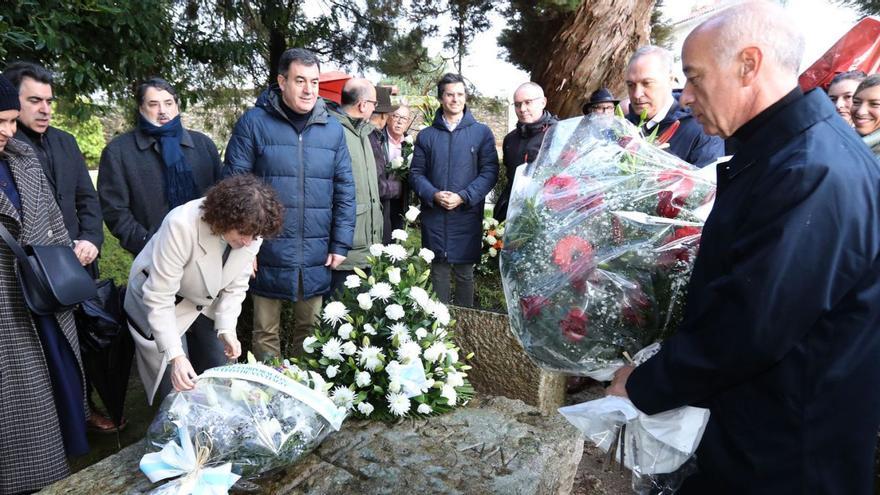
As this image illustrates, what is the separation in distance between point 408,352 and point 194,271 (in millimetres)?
943

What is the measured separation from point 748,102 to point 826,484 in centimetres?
78

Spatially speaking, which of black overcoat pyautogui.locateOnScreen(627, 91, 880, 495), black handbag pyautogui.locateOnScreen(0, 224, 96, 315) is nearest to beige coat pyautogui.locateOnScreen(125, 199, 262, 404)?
black handbag pyautogui.locateOnScreen(0, 224, 96, 315)

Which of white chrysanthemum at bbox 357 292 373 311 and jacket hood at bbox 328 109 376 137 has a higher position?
jacket hood at bbox 328 109 376 137

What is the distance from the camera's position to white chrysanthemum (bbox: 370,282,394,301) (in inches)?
96.4

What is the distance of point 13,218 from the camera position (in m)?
2.26

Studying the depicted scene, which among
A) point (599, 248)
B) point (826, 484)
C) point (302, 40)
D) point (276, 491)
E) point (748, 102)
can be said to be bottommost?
point (276, 491)

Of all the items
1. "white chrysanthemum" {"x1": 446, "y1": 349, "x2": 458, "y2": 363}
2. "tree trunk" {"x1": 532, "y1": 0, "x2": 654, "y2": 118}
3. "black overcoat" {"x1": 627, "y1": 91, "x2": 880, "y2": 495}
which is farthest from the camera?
"tree trunk" {"x1": 532, "y1": 0, "x2": 654, "y2": 118}

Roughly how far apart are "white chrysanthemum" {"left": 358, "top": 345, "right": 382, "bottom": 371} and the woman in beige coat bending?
597 millimetres

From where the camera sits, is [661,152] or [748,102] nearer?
[748,102]

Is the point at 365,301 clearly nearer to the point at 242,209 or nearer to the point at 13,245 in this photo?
the point at 242,209

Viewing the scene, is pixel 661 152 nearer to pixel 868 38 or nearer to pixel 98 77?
pixel 98 77

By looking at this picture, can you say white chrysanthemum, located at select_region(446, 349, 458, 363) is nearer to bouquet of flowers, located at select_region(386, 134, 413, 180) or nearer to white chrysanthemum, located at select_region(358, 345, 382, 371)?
white chrysanthemum, located at select_region(358, 345, 382, 371)

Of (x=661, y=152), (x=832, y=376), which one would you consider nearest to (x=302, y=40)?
(x=661, y=152)

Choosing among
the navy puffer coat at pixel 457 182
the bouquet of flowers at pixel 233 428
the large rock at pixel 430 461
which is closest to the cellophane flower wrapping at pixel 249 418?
the bouquet of flowers at pixel 233 428
